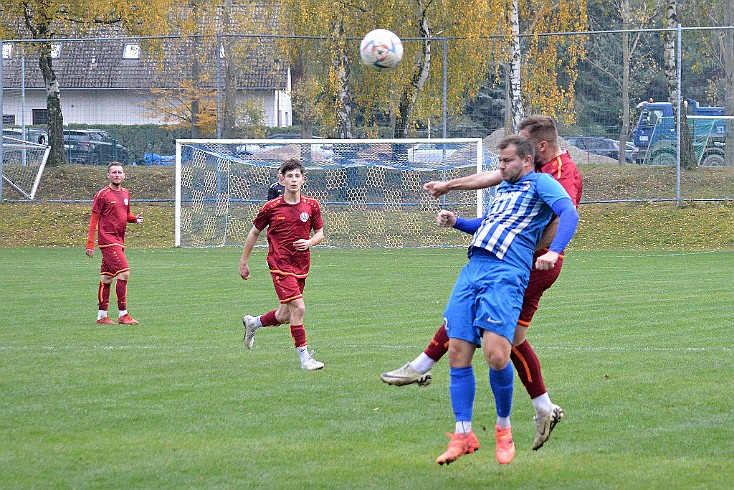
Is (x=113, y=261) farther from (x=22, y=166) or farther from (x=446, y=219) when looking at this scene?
(x=22, y=166)

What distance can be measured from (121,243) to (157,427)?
613cm

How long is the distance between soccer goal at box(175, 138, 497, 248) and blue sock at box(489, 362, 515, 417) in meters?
17.7

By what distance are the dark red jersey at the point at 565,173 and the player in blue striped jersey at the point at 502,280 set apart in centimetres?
41

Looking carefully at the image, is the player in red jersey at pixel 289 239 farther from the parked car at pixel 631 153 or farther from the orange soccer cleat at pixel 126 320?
the parked car at pixel 631 153

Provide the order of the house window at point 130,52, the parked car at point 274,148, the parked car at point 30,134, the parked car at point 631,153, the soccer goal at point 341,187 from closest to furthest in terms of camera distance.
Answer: the soccer goal at point 341,187 < the parked car at point 274,148 < the parked car at point 631,153 < the house window at point 130,52 < the parked car at point 30,134

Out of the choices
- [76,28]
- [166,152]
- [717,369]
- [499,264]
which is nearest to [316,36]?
[166,152]

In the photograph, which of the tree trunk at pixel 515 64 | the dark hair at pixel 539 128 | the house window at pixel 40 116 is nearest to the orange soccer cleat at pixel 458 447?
the dark hair at pixel 539 128

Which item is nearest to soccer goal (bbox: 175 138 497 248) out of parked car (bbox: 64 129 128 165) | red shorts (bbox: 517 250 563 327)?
parked car (bbox: 64 129 128 165)

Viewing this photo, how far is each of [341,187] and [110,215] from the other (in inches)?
472

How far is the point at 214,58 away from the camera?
2655 centimetres

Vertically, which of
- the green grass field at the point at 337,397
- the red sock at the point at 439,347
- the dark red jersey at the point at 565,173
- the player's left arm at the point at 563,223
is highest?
the dark red jersey at the point at 565,173

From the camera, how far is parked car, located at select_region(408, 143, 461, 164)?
77.5ft

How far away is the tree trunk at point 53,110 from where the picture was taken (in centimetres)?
2716

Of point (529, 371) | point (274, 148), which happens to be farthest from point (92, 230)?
point (274, 148)
